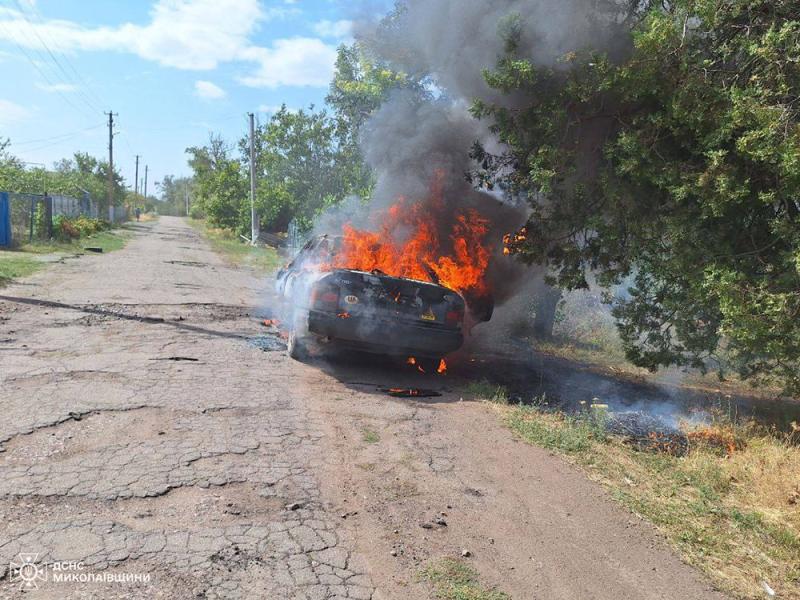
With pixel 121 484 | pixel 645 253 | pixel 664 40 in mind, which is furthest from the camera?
pixel 645 253

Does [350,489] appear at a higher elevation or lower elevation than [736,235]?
lower

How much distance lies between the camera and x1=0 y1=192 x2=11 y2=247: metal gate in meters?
18.9

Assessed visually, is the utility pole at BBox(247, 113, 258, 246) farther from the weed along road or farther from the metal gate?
the weed along road

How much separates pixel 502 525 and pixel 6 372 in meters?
4.99

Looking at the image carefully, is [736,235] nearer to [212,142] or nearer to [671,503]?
[671,503]

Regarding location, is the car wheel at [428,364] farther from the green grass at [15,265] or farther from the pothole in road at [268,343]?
the green grass at [15,265]

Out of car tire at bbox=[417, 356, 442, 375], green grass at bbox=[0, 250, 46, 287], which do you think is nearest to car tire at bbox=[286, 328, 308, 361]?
car tire at bbox=[417, 356, 442, 375]

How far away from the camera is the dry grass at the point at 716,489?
3439mm

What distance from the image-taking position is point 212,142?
54.5 m

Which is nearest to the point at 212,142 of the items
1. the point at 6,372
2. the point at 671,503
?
the point at 6,372

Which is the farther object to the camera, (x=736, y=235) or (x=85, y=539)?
(x=736, y=235)

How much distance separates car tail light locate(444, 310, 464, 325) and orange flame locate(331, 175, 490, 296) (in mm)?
931

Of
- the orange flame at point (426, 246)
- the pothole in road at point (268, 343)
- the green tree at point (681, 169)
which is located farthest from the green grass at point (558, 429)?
the pothole in road at point (268, 343)

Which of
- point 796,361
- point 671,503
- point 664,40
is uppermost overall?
point 664,40
